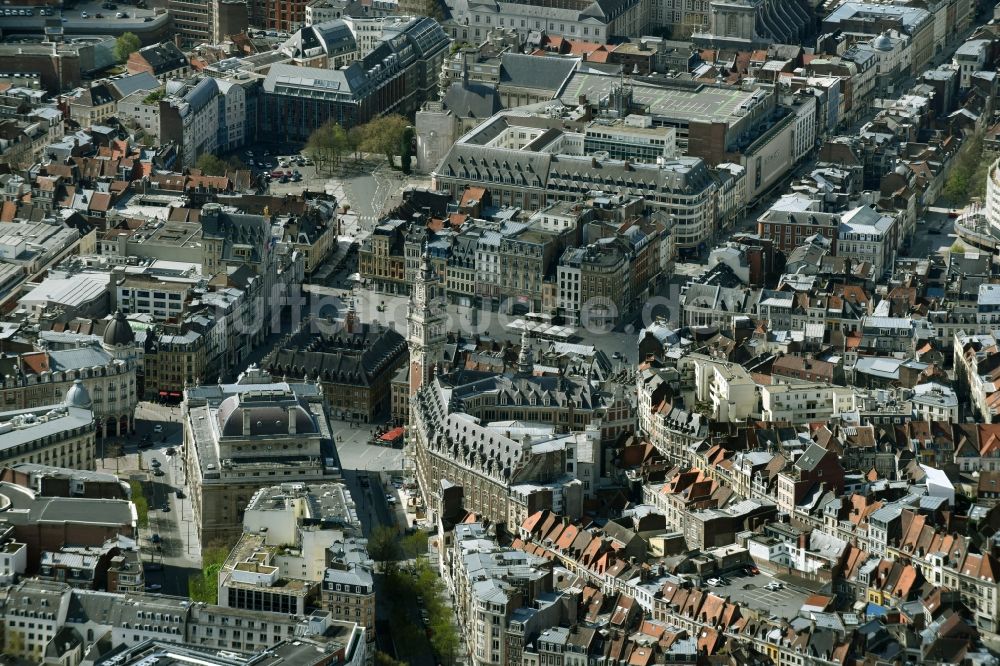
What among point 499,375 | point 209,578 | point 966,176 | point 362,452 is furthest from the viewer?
point 966,176

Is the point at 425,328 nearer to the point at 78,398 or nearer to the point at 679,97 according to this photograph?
the point at 78,398

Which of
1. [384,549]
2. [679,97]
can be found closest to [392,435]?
[384,549]

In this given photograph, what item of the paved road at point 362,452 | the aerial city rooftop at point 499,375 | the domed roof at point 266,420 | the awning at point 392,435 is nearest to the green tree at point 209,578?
the aerial city rooftop at point 499,375

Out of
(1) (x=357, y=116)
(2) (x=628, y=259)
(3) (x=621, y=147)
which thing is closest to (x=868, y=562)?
(2) (x=628, y=259)

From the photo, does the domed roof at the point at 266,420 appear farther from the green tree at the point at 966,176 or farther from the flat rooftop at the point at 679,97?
the green tree at the point at 966,176

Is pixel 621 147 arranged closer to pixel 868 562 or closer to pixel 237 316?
pixel 237 316
